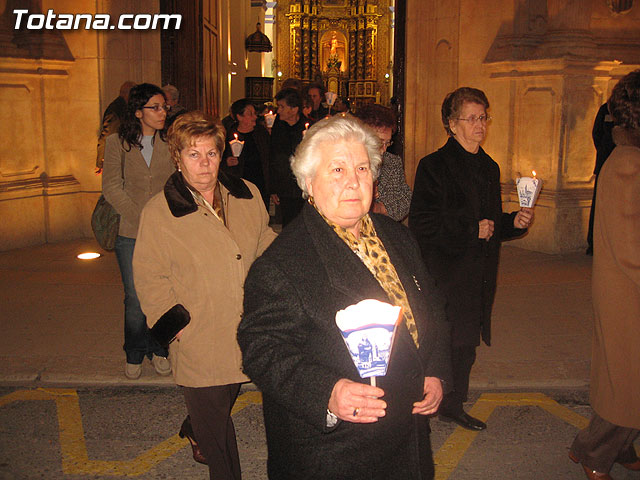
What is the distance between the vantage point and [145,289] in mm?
3463

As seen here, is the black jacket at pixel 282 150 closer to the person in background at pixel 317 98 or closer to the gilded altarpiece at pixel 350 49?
the person in background at pixel 317 98

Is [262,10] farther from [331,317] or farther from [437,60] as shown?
[331,317]

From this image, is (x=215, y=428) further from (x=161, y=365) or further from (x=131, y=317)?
(x=161, y=365)

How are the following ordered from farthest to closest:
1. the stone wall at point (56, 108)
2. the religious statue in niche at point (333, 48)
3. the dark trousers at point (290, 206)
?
the religious statue in niche at point (333, 48), the stone wall at point (56, 108), the dark trousers at point (290, 206)

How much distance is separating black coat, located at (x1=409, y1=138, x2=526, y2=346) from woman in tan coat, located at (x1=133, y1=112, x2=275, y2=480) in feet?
4.49

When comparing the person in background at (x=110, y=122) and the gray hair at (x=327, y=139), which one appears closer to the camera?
the gray hair at (x=327, y=139)

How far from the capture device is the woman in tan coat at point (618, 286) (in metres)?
3.33

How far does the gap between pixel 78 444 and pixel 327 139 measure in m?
2.86

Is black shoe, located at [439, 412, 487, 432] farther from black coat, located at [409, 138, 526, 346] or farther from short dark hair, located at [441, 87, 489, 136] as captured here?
short dark hair, located at [441, 87, 489, 136]

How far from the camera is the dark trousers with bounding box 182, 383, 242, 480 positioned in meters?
3.41

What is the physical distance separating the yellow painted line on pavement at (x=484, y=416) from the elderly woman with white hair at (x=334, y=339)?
1.64 meters

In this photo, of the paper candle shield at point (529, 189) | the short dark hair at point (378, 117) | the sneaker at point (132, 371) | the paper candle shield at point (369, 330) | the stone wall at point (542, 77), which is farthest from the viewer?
the stone wall at point (542, 77)

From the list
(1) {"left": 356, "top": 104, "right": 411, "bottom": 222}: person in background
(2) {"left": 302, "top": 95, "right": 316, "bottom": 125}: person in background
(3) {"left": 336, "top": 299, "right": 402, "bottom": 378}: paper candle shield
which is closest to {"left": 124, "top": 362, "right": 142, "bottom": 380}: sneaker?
(1) {"left": 356, "top": 104, "right": 411, "bottom": 222}: person in background

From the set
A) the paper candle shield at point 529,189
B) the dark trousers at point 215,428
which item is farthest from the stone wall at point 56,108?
the paper candle shield at point 529,189
